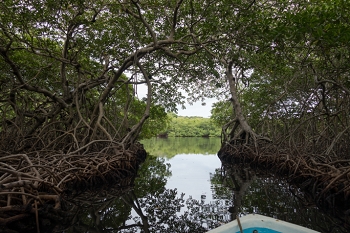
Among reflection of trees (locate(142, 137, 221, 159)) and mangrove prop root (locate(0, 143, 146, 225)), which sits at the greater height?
mangrove prop root (locate(0, 143, 146, 225))

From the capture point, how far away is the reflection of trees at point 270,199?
11.2 feet

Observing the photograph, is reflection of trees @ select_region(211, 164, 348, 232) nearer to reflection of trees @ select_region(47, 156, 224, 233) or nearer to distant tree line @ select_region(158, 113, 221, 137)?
reflection of trees @ select_region(47, 156, 224, 233)

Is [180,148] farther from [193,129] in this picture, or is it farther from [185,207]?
[193,129]

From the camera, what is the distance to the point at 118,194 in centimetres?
473

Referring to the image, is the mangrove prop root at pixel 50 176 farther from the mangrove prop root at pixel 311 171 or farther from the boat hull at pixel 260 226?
the mangrove prop root at pixel 311 171

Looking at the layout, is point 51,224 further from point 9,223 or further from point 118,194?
point 118,194

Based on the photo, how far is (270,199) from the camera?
14.8ft

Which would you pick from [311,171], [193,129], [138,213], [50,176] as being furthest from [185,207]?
[193,129]

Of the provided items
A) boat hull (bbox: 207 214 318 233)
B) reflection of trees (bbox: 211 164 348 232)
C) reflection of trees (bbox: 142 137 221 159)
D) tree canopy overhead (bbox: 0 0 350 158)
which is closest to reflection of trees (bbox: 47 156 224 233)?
reflection of trees (bbox: 211 164 348 232)

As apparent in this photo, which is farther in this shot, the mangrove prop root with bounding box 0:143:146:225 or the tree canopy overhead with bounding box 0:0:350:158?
the tree canopy overhead with bounding box 0:0:350:158

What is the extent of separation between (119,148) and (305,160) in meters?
3.94

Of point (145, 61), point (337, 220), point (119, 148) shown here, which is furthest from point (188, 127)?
point (337, 220)

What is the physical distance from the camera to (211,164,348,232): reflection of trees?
3.40 meters

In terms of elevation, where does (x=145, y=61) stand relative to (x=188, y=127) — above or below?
above
